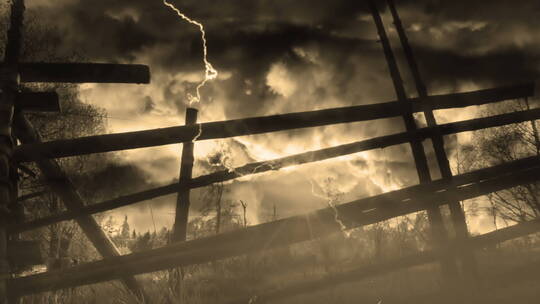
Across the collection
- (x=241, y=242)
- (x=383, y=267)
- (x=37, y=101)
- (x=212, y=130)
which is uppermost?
(x=37, y=101)

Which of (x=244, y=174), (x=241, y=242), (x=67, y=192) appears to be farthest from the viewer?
(x=244, y=174)

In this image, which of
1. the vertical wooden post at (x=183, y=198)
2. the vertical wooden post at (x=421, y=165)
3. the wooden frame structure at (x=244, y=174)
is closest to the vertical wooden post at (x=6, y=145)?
the wooden frame structure at (x=244, y=174)

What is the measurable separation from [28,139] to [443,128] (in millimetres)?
3475

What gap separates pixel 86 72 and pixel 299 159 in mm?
2024

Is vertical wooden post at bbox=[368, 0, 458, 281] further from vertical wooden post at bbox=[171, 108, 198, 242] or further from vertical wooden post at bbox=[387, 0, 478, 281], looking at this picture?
vertical wooden post at bbox=[171, 108, 198, 242]

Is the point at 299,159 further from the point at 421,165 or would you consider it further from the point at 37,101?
the point at 37,101

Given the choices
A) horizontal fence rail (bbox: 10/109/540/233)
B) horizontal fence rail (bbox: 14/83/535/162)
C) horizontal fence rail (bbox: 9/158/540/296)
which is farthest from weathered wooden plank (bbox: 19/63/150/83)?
horizontal fence rail (bbox: 9/158/540/296)

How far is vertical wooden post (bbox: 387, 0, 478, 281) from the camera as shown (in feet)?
10.2

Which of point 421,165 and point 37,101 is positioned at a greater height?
point 37,101

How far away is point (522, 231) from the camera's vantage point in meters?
3.10

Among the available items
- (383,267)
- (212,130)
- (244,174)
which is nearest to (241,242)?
(212,130)

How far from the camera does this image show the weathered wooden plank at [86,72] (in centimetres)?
257

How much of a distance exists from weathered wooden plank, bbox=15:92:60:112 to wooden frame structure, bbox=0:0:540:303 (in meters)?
0.01

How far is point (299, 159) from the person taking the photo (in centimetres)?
341
